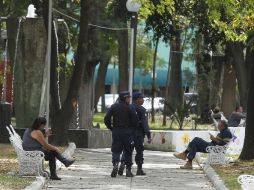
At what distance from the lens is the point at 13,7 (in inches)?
1351

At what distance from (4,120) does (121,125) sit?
10624 millimetres

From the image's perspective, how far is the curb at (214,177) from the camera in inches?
600

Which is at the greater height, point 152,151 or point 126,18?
point 126,18

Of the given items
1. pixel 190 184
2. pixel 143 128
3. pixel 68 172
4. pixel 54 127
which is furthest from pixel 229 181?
pixel 54 127

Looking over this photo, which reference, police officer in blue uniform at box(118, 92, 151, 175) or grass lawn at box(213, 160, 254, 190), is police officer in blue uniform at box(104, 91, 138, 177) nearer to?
police officer in blue uniform at box(118, 92, 151, 175)

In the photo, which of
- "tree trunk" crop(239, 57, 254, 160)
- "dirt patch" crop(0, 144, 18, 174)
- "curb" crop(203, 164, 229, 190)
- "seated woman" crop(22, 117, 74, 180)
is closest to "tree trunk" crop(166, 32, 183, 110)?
"dirt patch" crop(0, 144, 18, 174)

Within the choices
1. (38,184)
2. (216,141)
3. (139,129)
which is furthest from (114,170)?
(216,141)

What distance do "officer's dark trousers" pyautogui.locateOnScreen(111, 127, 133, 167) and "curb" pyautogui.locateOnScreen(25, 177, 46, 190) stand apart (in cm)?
194

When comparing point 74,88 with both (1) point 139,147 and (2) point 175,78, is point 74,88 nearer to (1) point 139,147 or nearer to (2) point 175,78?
(1) point 139,147

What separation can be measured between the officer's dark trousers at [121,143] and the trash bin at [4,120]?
10131mm

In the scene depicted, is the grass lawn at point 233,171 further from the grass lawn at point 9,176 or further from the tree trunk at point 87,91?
the tree trunk at point 87,91

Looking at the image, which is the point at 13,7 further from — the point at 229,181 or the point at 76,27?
the point at 229,181

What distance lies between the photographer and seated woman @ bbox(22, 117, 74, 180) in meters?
16.7

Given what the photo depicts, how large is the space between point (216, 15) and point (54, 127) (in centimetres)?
657
